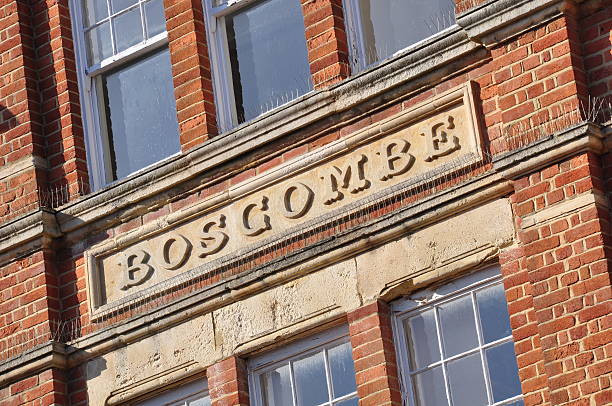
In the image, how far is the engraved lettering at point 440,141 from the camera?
14281mm

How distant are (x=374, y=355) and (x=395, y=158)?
56.4 inches

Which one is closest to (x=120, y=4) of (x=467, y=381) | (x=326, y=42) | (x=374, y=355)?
(x=326, y=42)

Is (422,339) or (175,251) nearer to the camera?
(422,339)

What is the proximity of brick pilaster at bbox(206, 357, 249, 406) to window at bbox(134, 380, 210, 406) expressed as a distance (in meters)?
0.20

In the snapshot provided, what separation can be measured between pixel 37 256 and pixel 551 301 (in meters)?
4.67

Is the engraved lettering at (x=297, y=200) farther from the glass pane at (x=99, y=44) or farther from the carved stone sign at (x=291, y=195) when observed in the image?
the glass pane at (x=99, y=44)

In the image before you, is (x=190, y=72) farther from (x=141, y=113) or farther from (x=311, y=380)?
(x=311, y=380)

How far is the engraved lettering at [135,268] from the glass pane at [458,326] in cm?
263

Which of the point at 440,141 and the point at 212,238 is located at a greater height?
the point at 440,141

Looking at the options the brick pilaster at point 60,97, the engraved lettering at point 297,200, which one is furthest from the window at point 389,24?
the brick pilaster at point 60,97

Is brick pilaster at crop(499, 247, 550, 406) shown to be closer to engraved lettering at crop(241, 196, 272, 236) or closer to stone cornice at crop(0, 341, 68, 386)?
engraved lettering at crop(241, 196, 272, 236)

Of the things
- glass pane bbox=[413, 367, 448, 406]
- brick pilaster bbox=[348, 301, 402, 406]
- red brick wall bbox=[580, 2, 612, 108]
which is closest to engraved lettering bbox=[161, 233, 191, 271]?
brick pilaster bbox=[348, 301, 402, 406]

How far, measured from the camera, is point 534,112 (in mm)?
13742

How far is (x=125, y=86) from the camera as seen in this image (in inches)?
655
